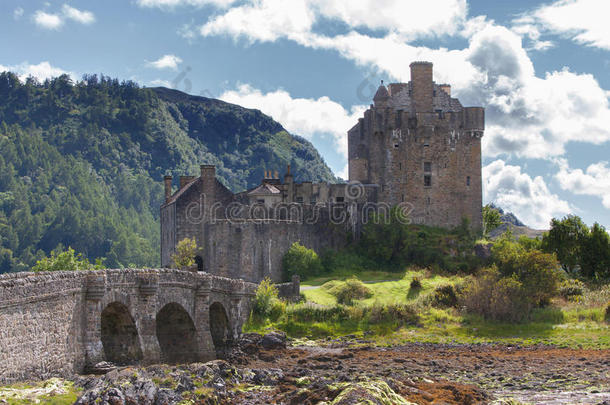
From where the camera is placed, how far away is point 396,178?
225 ft

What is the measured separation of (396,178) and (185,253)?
864 inches

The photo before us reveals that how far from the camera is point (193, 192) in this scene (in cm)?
5831

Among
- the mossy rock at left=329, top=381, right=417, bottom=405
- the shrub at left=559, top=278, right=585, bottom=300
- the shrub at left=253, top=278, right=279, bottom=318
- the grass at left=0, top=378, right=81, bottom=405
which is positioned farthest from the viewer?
the shrub at left=559, top=278, right=585, bottom=300

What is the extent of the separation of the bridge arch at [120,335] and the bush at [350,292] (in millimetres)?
20231

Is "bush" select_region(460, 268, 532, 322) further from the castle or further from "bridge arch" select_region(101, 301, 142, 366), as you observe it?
"bridge arch" select_region(101, 301, 142, 366)

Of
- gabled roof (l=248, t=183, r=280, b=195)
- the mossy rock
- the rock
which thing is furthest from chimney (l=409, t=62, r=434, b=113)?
the mossy rock

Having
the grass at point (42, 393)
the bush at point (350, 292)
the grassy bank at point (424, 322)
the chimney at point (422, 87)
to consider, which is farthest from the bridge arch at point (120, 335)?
the chimney at point (422, 87)

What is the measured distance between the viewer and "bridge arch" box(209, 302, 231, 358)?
4350cm

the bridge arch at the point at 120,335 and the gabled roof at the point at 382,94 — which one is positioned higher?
the gabled roof at the point at 382,94

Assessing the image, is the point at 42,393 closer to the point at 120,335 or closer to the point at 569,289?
the point at 120,335

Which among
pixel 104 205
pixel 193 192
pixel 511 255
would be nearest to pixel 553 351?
pixel 511 255

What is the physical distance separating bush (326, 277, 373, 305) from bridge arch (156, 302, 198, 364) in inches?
→ 564

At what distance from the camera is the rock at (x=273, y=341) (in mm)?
42031

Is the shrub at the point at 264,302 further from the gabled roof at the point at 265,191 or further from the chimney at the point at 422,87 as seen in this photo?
the chimney at the point at 422,87
